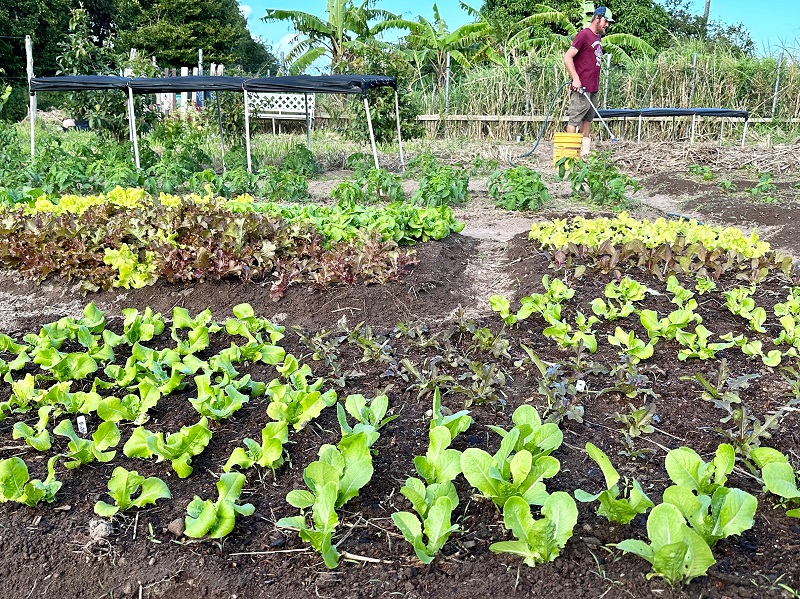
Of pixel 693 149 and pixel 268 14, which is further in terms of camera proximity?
pixel 268 14

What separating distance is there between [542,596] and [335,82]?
8013 mm

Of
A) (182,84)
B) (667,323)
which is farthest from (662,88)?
(667,323)

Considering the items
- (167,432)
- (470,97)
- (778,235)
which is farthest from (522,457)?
(470,97)

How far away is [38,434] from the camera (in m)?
2.54

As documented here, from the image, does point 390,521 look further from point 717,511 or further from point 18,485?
point 18,485

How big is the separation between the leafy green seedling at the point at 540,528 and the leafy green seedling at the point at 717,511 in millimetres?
280

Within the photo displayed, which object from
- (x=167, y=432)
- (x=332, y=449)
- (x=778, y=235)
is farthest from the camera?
(x=778, y=235)

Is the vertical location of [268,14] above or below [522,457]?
above

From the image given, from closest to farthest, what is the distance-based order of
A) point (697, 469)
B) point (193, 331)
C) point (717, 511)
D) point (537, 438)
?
1. point (717, 511)
2. point (697, 469)
3. point (537, 438)
4. point (193, 331)

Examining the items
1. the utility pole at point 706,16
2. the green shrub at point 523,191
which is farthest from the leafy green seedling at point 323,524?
the utility pole at point 706,16

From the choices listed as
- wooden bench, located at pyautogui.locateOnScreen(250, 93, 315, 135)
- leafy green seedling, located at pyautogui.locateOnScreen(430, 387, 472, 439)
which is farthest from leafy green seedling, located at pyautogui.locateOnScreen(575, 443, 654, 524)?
wooden bench, located at pyautogui.locateOnScreen(250, 93, 315, 135)

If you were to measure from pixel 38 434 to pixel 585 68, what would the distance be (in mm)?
9220

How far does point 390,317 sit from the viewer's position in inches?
164

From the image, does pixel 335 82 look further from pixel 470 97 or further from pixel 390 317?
pixel 470 97
